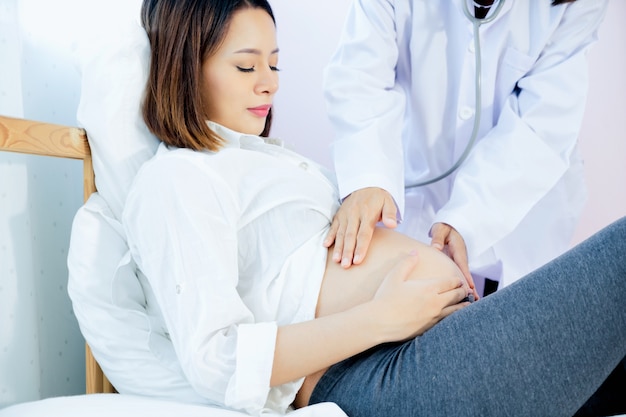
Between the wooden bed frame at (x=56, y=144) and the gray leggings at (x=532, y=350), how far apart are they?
0.51 metres

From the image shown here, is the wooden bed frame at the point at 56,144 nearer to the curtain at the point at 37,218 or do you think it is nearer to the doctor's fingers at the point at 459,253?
the curtain at the point at 37,218

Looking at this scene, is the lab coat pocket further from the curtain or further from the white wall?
the curtain

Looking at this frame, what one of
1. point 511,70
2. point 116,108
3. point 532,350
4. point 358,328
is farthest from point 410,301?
point 511,70

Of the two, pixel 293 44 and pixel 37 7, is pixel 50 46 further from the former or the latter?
pixel 293 44

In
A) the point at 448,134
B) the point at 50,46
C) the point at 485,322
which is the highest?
the point at 50,46

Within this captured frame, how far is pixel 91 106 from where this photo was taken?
1.16 metres

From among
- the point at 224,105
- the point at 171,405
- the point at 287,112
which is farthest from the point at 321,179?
the point at 287,112

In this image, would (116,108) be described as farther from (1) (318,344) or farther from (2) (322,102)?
(2) (322,102)

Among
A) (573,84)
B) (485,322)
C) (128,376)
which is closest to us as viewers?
(485,322)

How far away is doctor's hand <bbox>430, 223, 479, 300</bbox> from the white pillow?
0.58 metres

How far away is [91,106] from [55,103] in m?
0.19

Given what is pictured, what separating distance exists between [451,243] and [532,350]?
1.73 ft

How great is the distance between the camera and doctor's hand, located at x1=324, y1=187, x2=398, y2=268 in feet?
3.55

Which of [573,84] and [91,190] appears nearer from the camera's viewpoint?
[91,190]
